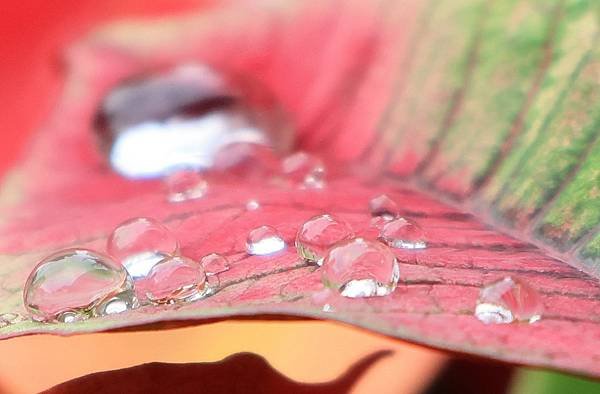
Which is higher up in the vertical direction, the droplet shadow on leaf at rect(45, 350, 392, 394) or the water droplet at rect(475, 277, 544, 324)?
the water droplet at rect(475, 277, 544, 324)

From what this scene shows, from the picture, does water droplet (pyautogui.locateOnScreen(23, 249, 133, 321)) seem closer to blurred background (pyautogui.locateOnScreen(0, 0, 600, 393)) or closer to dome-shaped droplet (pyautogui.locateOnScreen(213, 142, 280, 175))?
blurred background (pyautogui.locateOnScreen(0, 0, 600, 393))

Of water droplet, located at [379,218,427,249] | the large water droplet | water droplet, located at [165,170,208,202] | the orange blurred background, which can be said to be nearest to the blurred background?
the orange blurred background

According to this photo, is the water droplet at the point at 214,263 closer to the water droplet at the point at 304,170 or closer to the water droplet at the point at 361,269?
the water droplet at the point at 361,269

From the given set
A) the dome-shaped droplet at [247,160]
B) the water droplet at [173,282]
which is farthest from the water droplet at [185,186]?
the water droplet at [173,282]

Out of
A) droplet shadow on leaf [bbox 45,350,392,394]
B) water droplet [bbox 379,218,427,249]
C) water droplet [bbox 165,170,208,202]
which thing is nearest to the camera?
droplet shadow on leaf [bbox 45,350,392,394]

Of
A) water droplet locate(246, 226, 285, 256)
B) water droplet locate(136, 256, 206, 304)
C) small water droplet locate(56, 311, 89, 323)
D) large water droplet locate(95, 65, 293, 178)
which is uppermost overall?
large water droplet locate(95, 65, 293, 178)

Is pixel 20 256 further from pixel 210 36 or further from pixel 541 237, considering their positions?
pixel 210 36

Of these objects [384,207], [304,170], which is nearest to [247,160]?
[304,170]

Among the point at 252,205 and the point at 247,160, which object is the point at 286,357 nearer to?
the point at 252,205
